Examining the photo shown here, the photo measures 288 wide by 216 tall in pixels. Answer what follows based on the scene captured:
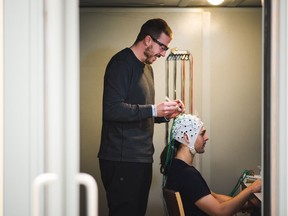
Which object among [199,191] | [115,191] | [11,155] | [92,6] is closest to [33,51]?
[11,155]

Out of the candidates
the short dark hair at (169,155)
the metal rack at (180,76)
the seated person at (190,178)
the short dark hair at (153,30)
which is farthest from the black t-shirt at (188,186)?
the metal rack at (180,76)

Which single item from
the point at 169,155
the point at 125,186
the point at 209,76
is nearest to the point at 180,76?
the point at 209,76

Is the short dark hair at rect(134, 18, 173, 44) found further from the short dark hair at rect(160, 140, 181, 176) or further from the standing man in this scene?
the short dark hair at rect(160, 140, 181, 176)

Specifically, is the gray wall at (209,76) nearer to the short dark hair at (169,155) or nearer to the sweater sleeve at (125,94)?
the sweater sleeve at (125,94)

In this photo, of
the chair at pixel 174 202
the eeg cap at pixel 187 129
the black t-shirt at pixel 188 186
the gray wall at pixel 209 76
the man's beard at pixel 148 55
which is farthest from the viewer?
the gray wall at pixel 209 76

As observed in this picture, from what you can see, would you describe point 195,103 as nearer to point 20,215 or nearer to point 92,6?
point 92,6

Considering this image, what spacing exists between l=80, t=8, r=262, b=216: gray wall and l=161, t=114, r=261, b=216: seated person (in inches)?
38.6

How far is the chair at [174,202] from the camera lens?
6.68ft

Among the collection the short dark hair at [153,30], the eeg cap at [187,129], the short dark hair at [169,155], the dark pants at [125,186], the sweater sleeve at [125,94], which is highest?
the short dark hair at [153,30]

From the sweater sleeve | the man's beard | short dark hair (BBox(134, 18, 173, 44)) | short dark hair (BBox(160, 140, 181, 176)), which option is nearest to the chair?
short dark hair (BBox(160, 140, 181, 176))

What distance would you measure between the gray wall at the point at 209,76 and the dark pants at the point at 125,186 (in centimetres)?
94

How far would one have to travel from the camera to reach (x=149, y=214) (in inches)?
138

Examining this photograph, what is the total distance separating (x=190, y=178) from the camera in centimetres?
Answer: 217

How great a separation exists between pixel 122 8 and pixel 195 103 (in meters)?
0.99
